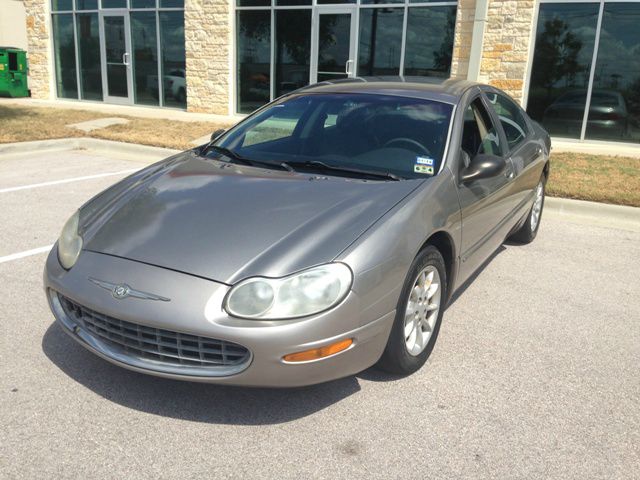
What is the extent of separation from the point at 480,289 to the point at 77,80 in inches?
680

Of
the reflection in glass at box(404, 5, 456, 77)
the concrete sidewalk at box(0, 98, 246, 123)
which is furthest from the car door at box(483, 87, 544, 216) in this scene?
the concrete sidewalk at box(0, 98, 246, 123)

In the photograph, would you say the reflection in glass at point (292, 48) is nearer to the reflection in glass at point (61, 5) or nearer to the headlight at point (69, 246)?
the reflection in glass at point (61, 5)

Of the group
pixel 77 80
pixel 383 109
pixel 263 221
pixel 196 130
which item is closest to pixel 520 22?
pixel 196 130

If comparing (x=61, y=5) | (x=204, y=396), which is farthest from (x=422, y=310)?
(x=61, y=5)

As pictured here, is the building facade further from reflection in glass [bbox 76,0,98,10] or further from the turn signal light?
the turn signal light

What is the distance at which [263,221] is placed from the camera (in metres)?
3.07

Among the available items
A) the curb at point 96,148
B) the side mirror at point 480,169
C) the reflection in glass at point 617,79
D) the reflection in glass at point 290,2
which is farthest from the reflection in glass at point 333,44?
the side mirror at point 480,169

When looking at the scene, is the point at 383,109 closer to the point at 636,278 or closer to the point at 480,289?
the point at 480,289

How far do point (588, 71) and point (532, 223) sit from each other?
25.1ft

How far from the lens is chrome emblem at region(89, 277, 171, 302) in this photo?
271 cm

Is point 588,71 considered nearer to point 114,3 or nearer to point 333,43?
point 333,43

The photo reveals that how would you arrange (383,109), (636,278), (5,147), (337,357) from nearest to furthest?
(337,357) → (383,109) → (636,278) → (5,147)

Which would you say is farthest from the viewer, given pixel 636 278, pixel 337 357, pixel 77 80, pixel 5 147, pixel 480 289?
pixel 77 80

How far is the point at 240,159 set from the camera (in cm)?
400
